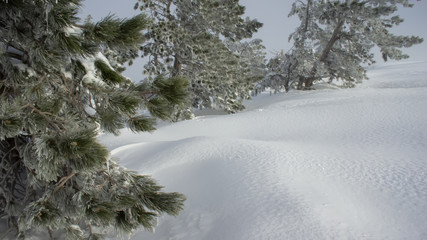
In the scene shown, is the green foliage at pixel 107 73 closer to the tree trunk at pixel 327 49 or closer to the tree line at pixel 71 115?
the tree line at pixel 71 115

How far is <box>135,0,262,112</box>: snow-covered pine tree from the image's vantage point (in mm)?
8148

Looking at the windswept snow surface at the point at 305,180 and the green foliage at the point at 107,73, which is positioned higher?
the green foliage at the point at 107,73

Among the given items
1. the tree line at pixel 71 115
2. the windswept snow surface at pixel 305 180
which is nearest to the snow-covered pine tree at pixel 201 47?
the windswept snow surface at pixel 305 180

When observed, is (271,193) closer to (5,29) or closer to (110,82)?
(110,82)

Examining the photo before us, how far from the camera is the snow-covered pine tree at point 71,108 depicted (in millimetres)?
1510

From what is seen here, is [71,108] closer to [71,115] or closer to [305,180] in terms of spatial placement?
[71,115]

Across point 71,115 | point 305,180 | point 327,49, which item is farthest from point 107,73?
point 327,49

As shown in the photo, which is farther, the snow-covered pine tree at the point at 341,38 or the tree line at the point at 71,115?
the snow-covered pine tree at the point at 341,38

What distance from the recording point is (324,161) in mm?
A: 3191

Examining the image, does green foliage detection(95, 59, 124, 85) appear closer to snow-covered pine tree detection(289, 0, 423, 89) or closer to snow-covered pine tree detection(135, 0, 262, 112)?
snow-covered pine tree detection(135, 0, 262, 112)

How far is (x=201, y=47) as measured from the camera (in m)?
8.28

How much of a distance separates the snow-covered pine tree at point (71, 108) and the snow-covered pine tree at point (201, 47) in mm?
6355

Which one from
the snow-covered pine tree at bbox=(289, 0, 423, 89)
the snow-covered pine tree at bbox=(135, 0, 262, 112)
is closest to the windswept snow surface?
the snow-covered pine tree at bbox=(135, 0, 262, 112)

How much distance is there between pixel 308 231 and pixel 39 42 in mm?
2382
